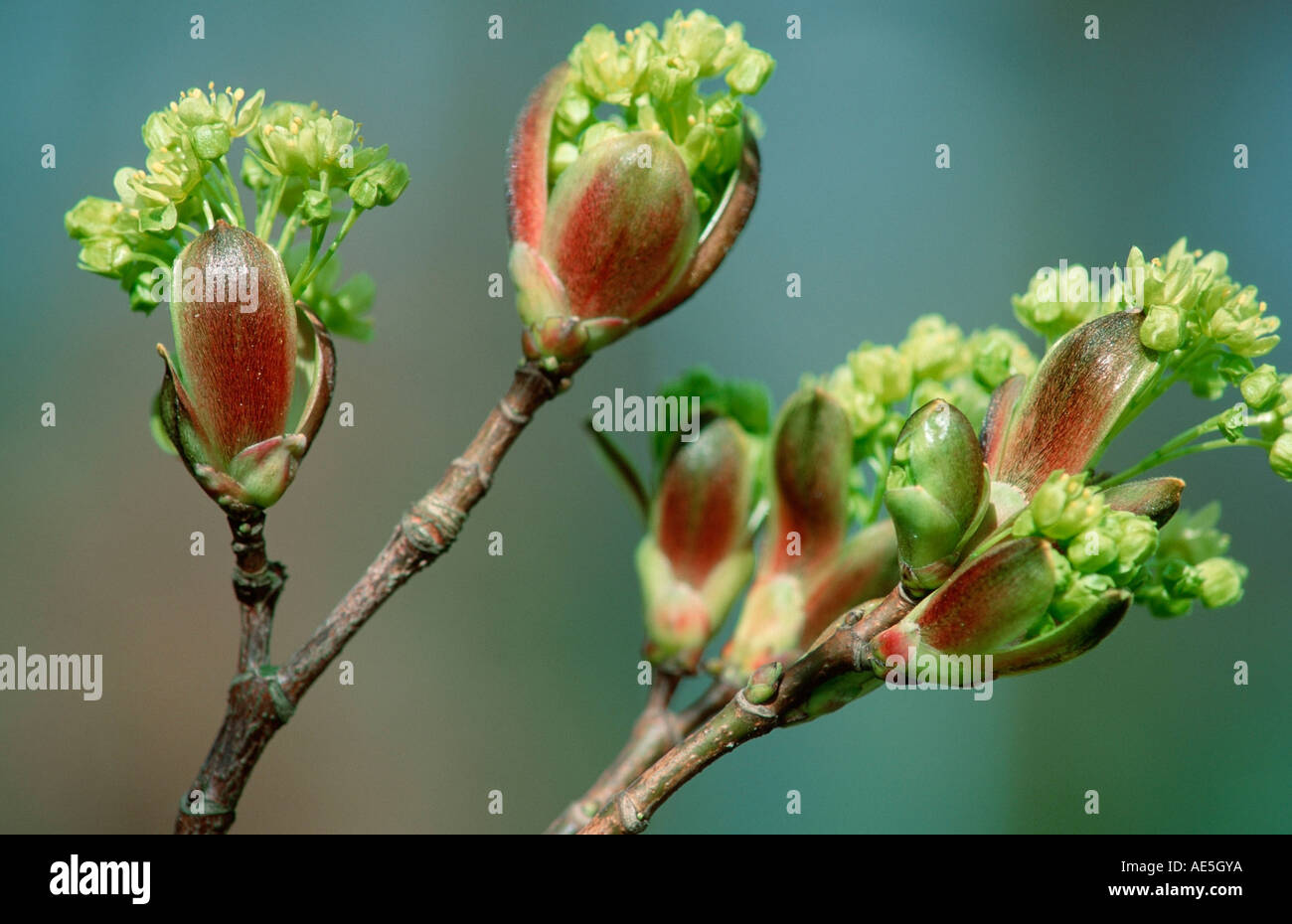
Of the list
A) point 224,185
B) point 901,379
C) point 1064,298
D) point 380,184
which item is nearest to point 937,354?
point 901,379

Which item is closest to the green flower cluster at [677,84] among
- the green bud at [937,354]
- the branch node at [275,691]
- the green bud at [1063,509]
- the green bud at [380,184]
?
the green bud at [380,184]

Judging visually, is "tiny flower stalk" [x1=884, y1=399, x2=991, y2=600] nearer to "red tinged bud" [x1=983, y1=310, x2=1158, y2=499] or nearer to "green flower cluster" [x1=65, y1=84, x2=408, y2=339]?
"red tinged bud" [x1=983, y1=310, x2=1158, y2=499]

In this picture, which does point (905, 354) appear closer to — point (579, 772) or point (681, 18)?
point (681, 18)

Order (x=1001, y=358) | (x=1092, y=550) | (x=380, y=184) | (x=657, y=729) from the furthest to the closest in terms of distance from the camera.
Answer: (x=657, y=729) → (x=1001, y=358) → (x=380, y=184) → (x=1092, y=550)

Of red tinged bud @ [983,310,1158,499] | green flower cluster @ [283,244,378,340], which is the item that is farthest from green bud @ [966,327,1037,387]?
green flower cluster @ [283,244,378,340]

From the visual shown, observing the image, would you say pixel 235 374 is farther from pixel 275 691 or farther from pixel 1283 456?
pixel 1283 456
